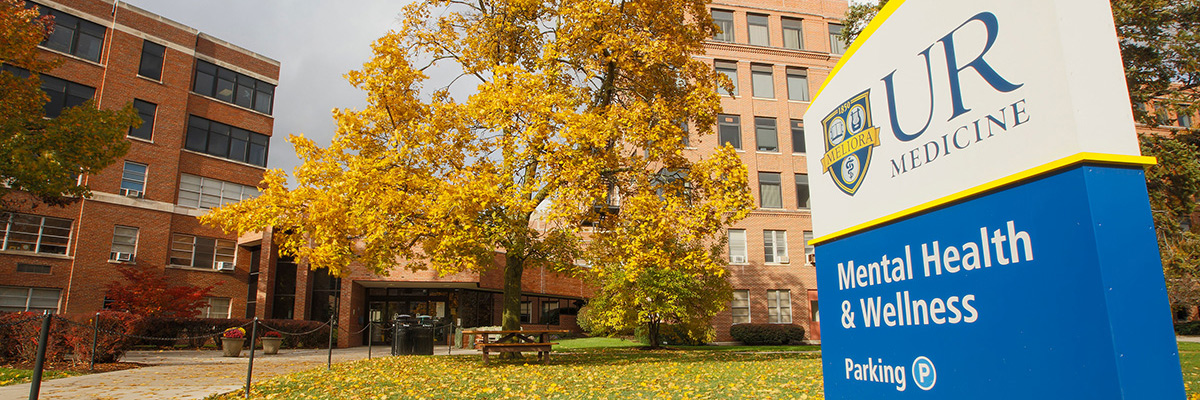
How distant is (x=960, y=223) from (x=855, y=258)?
2.24 feet

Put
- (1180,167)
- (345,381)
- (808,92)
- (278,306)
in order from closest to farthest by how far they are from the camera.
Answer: (345,381) → (1180,167) → (278,306) → (808,92)

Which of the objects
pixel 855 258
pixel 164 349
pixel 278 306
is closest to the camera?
pixel 855 258

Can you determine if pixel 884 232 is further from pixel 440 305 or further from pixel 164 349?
pixel 440 305

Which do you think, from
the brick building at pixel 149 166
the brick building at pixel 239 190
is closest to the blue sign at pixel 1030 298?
the brick building at pixel 239 190

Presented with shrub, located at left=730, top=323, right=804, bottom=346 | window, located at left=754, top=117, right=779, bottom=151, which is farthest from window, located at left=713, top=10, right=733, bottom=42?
shrub, located at left=730, top=323, right=804, bottom=346

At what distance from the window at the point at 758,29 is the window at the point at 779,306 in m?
13.2

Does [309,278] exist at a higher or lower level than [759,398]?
higher

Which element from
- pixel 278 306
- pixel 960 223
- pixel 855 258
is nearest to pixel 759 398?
pixel 855 258

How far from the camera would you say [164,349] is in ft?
77.0

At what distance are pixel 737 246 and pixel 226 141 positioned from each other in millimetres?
26175

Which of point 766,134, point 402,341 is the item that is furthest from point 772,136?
point 402,341

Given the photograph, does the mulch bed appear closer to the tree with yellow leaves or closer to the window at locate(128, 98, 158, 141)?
the tree with yellow leaves

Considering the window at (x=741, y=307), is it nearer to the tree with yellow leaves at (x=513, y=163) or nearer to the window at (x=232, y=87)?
the tree with yellow leaves at (x=513, y=163)

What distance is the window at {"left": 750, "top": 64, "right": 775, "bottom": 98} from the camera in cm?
3381
